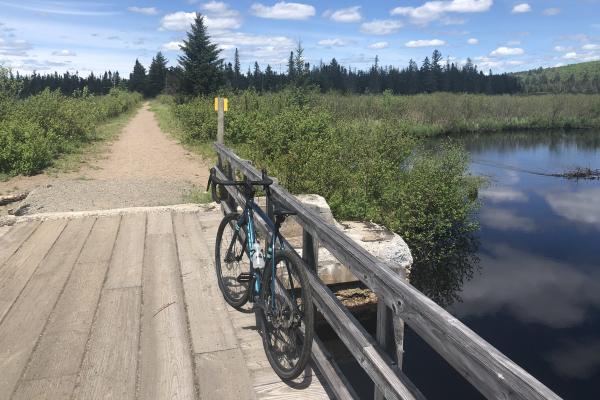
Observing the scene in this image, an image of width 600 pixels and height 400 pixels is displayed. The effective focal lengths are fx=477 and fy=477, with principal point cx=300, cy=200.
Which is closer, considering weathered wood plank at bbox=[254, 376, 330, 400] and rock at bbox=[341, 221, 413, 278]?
weathered wood plank at bbox=[254, 376, 330, 400]

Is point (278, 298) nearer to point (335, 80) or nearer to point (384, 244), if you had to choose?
point (384, 244)

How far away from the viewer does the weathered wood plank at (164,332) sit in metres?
2.99

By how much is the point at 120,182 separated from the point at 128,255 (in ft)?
23.2

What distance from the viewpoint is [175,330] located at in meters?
3.69

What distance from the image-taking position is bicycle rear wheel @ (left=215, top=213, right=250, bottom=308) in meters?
4.21

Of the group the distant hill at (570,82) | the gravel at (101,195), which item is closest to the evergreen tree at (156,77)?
the distant hill at (570,82)

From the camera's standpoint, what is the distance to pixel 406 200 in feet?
40.3

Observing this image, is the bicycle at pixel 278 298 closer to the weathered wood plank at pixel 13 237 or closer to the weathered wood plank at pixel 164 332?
the weathered wood plank at pixel 164 332

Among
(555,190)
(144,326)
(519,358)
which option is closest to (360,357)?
(144,326)

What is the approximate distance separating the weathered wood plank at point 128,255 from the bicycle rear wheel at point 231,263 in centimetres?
82

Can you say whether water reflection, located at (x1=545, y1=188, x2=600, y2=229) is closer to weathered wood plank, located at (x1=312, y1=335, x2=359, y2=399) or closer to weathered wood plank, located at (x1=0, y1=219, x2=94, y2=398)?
weathered wood plank, located at (x1=312, y1=335, x2=359, y2=399)

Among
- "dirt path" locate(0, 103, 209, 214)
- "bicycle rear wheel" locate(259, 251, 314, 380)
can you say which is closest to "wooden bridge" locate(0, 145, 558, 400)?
"bicycle rear wheel" locate(259, 251, 314, 380)

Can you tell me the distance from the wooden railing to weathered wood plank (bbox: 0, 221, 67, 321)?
108 inches

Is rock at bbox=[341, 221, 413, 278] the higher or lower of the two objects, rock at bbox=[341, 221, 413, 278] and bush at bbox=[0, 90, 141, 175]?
the lower
